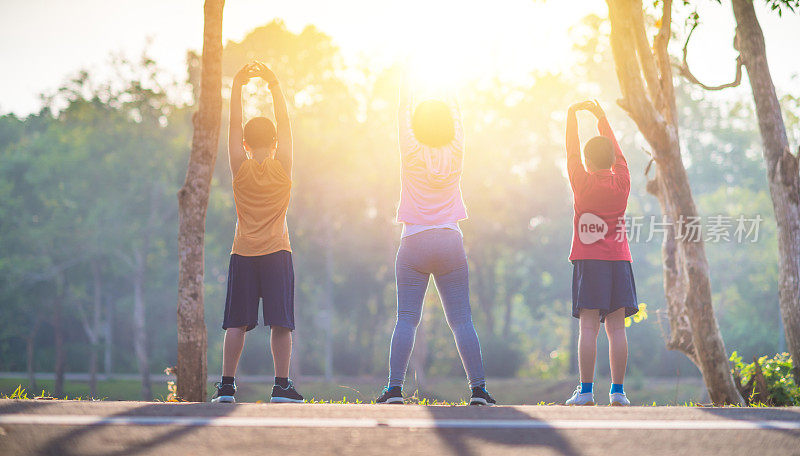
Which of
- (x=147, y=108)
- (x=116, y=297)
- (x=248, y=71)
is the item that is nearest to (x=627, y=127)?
(x=147, y=108)

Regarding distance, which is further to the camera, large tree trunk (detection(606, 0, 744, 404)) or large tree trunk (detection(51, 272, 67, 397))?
large tree trunk (detection(51, 272, 67, 397))

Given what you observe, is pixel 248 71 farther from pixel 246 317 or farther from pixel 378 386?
pixel 378 386

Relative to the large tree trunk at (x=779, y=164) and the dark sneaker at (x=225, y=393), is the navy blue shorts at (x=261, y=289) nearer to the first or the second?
the dark sneaker at (x=225, y=393)

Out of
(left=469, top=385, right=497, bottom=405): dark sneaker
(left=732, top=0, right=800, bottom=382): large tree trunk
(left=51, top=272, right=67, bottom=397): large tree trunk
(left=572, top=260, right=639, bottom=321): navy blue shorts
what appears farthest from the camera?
(left=51, top=272, right=67, bottom=397): large tree trunk

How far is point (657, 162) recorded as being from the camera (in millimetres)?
8820

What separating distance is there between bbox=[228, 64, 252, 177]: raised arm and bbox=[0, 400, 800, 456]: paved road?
209cm

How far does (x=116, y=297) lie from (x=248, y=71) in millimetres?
46554

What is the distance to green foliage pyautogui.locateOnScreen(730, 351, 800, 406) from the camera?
28.6 ft

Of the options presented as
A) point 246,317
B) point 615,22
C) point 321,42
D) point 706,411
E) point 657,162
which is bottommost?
point 706,411

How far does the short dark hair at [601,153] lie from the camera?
21.9 feet

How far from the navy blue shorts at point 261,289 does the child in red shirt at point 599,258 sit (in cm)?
216

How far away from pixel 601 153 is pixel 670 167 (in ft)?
7.86

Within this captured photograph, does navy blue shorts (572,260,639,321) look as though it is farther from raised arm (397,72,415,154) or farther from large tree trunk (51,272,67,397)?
large tree trunk (51,272,67,397)

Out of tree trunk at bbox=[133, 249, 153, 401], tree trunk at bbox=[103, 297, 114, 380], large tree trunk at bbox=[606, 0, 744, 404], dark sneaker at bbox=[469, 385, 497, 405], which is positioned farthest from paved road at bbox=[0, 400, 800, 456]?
tree trunk at bbox=[103, 297, 114, 380]
